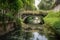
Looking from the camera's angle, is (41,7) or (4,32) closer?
(4,32)

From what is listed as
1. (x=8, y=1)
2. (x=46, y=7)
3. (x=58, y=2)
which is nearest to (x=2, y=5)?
(x=8, y=1)

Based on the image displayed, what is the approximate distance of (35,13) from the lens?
53.7m

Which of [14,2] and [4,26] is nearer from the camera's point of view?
[14,2]

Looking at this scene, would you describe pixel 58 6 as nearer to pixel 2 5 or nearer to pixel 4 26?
pixel 4 26

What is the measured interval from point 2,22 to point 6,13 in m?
2.70

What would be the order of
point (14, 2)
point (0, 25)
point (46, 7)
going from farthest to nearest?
point (46, 7), point (0, 25), point (14, 2)

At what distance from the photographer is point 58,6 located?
4569cm

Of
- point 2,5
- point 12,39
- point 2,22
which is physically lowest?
point 12,39

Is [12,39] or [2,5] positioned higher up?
[2,5]

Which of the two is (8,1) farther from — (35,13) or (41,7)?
(41,7)

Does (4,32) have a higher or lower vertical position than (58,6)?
lower

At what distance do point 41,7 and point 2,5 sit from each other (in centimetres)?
4709

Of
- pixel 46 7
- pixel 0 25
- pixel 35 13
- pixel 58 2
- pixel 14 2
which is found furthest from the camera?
pixel 46 7

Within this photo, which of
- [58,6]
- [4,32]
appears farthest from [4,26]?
[58,6]
